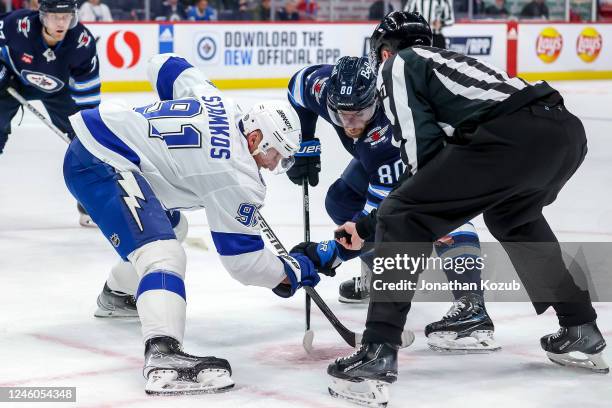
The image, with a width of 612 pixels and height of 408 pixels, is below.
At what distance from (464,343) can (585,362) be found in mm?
425

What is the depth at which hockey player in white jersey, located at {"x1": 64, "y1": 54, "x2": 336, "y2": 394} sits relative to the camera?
309 centimetres

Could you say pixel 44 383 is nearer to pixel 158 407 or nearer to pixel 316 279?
pixel 158 407

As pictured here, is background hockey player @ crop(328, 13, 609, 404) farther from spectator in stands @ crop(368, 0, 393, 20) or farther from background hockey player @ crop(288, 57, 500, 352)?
spectator in stands @ crop(368, 0, 393, 20)

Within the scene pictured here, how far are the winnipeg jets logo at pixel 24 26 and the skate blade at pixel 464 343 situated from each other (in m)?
A: 3.26

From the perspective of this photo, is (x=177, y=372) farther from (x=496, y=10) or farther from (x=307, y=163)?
(x=496, y=10)

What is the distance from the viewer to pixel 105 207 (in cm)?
329

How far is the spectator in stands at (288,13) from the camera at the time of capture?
13797mm

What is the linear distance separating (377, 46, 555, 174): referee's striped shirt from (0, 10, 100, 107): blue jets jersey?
334 cm

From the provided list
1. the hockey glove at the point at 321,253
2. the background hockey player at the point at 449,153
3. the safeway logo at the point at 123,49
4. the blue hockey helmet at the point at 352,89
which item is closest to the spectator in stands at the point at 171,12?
the safeway logo at the point at 123,49

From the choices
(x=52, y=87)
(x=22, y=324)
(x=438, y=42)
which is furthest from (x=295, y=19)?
(x=22, y=324)

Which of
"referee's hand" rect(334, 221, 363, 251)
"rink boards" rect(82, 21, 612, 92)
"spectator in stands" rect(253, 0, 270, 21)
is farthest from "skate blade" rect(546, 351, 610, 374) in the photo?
"spectator in stands" rect(253, 0, 270, 21)

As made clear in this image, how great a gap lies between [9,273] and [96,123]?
5.13 feet

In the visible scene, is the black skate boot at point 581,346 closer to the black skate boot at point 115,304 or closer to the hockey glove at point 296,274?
the hockey glove at point 296,274

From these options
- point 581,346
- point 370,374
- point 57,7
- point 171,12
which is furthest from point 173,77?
point 171,12
